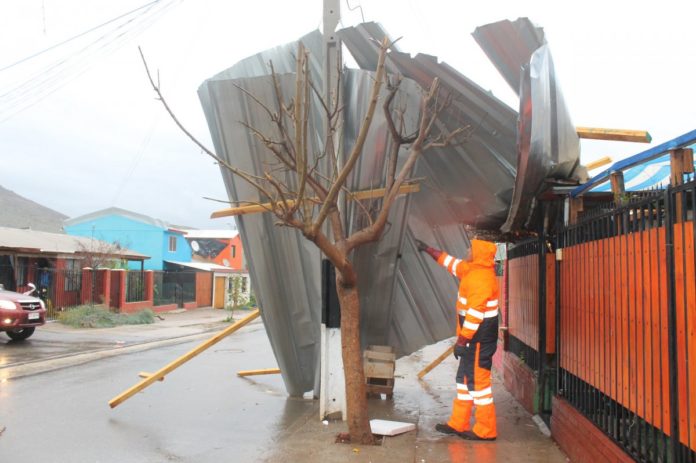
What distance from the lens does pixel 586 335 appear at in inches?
199

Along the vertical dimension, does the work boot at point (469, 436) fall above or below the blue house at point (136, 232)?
below

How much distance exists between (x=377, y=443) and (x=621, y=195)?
10.1 ft

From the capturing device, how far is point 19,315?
13578 millimetres

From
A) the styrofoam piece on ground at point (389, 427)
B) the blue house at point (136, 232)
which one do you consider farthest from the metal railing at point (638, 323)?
the blue house at point (136, 232)

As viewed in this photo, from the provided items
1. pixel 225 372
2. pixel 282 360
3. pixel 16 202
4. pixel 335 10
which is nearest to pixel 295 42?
pixel 335 10

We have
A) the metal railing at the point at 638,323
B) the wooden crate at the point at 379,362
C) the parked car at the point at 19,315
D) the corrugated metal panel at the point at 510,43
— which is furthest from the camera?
the parked car at the point at 19,315

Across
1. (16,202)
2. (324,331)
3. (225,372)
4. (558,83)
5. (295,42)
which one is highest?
(16,202)

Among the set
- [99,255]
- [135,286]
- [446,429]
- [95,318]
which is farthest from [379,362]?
[135,286]

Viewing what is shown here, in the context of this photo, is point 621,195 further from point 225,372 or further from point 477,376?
point 225,372

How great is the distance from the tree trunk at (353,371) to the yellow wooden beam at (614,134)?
258 centimetres

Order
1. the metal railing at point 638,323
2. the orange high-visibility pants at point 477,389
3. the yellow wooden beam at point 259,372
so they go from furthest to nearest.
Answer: the yellow wooden beam at point 259,372, the orange high-visibility pants at point 477,389, the metal railing at point 638,323

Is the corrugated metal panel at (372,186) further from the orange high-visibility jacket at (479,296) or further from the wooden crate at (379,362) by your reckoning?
the orange high-visibility jacket at (479,296)

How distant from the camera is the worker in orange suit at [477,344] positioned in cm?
579

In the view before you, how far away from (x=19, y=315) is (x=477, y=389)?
38.3 ft
